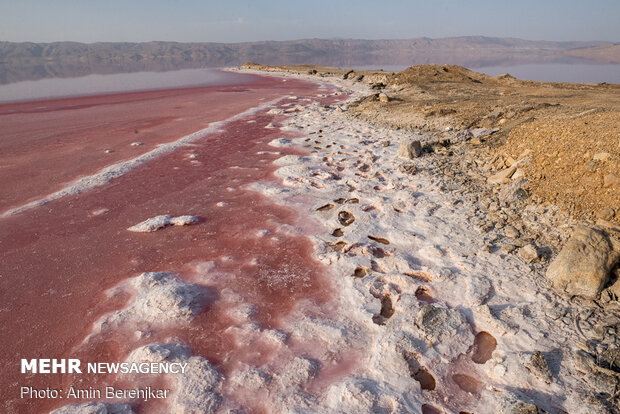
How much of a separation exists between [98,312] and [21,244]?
1.98 meters

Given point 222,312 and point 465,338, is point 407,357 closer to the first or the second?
point 465,338

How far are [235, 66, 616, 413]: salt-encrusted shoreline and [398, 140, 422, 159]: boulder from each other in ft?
4.34

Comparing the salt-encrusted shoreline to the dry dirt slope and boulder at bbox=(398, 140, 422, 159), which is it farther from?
boulder at bbox=(398, 140, 422, 159)

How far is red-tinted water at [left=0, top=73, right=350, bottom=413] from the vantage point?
2.52m

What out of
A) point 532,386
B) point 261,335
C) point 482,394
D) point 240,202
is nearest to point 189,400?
point 261,335

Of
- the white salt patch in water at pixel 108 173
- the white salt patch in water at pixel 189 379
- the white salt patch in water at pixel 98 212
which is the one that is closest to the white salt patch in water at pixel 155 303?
the white salt patch in water at pixel 189 379

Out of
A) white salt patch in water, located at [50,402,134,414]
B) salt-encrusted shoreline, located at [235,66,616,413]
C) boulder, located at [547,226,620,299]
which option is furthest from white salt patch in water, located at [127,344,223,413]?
boulder, located at [547,226,620,299]

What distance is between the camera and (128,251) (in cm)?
371

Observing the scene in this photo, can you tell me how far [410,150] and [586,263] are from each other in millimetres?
3590

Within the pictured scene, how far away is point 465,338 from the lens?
2.47 meters

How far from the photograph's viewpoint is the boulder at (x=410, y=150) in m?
5.93

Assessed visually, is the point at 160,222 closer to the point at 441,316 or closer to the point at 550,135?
the point at 441,316

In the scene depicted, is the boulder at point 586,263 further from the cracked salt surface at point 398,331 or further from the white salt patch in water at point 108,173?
the white salt patch in water at point 108,173

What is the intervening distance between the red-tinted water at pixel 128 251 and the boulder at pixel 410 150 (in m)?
2.44
